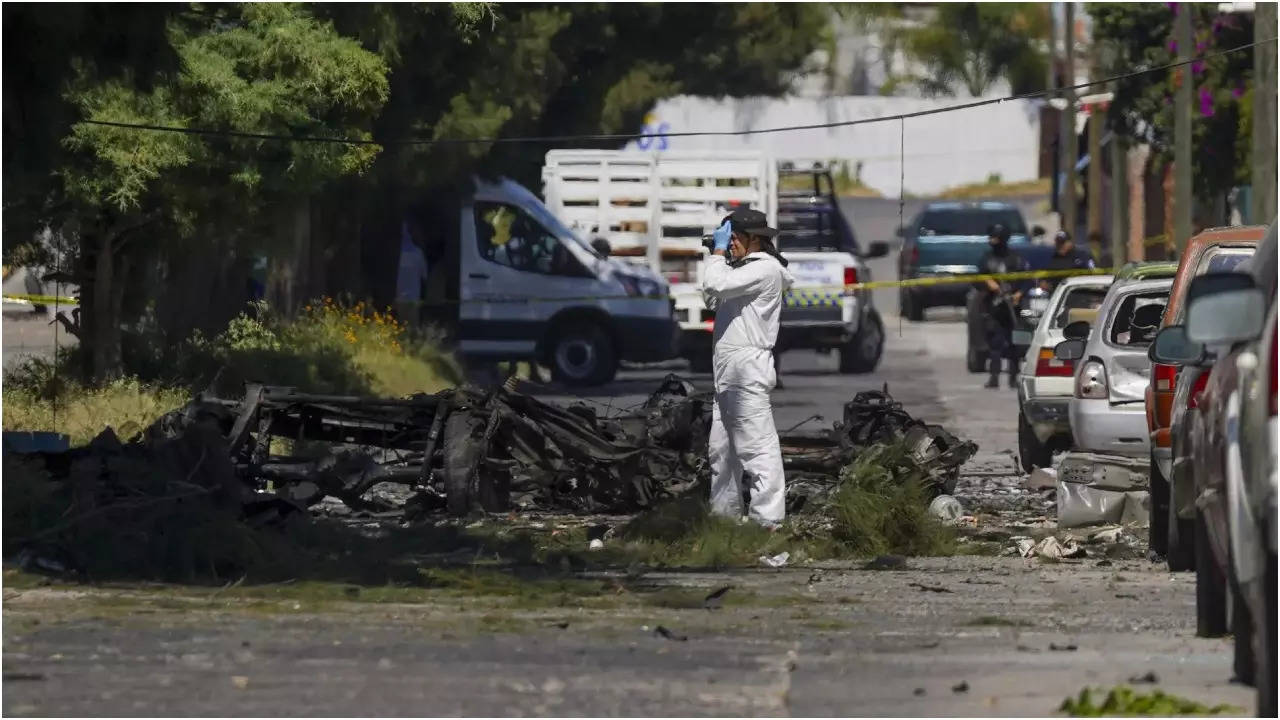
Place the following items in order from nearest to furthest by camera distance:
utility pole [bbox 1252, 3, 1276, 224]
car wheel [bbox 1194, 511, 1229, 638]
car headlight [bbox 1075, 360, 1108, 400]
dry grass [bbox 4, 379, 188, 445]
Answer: car wheel [bbox 1194, 511, 1229, 638] → car headlight [bbox 1075, 360, 1108, 400] → dry grass [bbox 4, 379, 188, 445] → utility pole [bbox 1252, 3, 1276, 224]

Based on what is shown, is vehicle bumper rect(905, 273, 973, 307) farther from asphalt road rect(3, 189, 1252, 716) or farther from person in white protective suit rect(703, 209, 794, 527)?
asphalt road rect(3, 189, 1252, 716)

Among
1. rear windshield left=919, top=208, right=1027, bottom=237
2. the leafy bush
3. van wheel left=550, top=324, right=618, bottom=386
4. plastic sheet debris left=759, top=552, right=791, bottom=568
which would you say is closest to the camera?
plastic sheet debris left=759, top=552, right=791, bottom=568

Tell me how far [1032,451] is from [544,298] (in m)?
10.7

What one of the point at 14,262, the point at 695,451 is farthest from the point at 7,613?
the point at 14,262

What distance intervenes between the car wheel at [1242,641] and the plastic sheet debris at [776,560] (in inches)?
161

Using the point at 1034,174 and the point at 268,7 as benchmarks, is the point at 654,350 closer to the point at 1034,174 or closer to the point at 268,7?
the point at 268,7

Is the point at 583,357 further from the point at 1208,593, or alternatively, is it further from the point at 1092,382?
the point at 1208,593

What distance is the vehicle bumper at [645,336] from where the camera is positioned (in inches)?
1102

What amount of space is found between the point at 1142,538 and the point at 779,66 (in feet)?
93.5

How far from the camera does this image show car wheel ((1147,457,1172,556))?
12078 mm

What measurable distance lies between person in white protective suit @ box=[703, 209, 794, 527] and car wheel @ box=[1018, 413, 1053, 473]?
516 centimetres

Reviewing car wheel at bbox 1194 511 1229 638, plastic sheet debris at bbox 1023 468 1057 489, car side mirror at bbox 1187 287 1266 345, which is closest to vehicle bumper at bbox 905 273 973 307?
plastic sheet debris at bbox 1023 468 1057 489

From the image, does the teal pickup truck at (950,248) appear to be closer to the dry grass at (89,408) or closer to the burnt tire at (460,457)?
the dry grass at (89,408)

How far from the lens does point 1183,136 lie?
1072 inches
